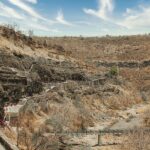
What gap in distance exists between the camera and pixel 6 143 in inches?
790

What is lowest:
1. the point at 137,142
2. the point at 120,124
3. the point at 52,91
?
the point at 120,124

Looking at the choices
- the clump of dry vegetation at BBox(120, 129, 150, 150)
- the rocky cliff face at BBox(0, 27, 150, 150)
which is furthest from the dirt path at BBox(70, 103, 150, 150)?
the clump of dry vegetation at BBox(120, 129, 150, 150)

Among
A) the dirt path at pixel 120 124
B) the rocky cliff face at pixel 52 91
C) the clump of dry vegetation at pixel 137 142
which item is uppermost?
the rocky cliff face at pixel 52 91

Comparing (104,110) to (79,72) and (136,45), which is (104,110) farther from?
(136,45)

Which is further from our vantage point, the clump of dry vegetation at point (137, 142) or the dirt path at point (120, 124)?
the dirt path at point (120, 124)

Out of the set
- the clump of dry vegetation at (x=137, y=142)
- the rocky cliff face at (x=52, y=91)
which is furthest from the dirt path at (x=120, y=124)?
the clump of dry vegetation at (x=137, y=142)

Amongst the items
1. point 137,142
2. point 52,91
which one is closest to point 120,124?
point 52,91

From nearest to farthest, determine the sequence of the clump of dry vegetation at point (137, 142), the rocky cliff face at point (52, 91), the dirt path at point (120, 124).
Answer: the clump of dry vegetation at point (137, 142) < the rocky cliff face at point (52, 91) < the dirt path at point (120, 124)

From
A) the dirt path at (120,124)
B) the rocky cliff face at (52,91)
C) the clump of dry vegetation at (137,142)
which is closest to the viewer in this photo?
the clump of dry vegetation at (137,142)

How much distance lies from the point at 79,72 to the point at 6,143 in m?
52.1

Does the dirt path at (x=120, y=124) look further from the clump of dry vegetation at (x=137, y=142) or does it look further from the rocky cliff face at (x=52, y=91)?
the clump of dry vegetation at (x=137, y=142)

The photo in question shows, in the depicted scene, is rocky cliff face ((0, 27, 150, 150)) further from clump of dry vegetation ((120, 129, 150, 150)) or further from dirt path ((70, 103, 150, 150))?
clump of dry vegetation ((120, 129, 150, 150))

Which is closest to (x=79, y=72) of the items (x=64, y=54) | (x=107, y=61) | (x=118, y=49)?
(x=64, y=54)

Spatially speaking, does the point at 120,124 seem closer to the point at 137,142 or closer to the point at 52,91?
the point at 52,91
